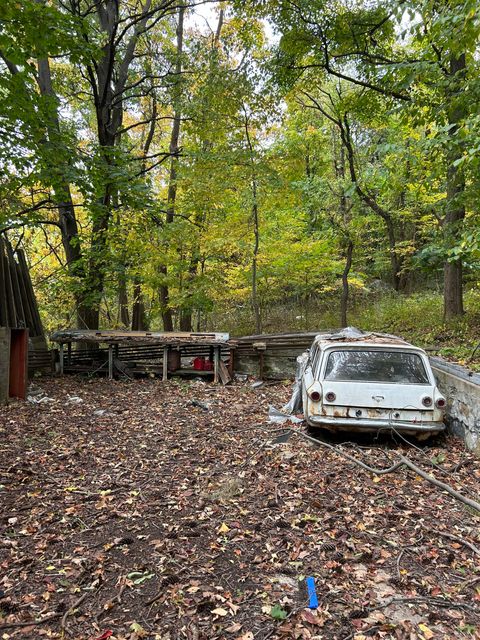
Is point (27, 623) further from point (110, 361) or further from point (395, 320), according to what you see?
point (395, 320)

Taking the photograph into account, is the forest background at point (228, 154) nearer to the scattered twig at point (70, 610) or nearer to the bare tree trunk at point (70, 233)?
the bare tree trunk at point (70, 233)

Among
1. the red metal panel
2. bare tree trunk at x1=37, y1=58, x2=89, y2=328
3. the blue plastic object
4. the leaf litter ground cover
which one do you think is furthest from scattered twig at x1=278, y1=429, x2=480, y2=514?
bare tree trunk at x1=37, y1=58, x2=89, y2=328

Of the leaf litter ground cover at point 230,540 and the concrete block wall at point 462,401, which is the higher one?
the concrete block wall at point 462,401

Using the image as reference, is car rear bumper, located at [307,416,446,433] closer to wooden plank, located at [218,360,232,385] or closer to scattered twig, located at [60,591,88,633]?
scattered twig, located at [60,591,88,633]

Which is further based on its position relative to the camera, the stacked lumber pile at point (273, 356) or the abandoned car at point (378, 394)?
the stacked lumber pile at point (273, 356)

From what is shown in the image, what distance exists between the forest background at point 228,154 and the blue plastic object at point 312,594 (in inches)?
185

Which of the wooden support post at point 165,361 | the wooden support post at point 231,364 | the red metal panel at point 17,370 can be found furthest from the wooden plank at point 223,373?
the red metal panel at point 17,370

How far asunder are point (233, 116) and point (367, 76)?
4.21 metres

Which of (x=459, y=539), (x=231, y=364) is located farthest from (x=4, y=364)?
(x=459, y=539)

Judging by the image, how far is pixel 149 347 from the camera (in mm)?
12469

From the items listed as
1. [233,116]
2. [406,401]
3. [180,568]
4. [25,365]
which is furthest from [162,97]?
[180,568]

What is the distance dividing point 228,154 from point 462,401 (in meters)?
10.1

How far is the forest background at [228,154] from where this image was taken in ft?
25.4

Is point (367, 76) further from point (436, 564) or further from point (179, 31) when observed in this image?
point (436, 564)
